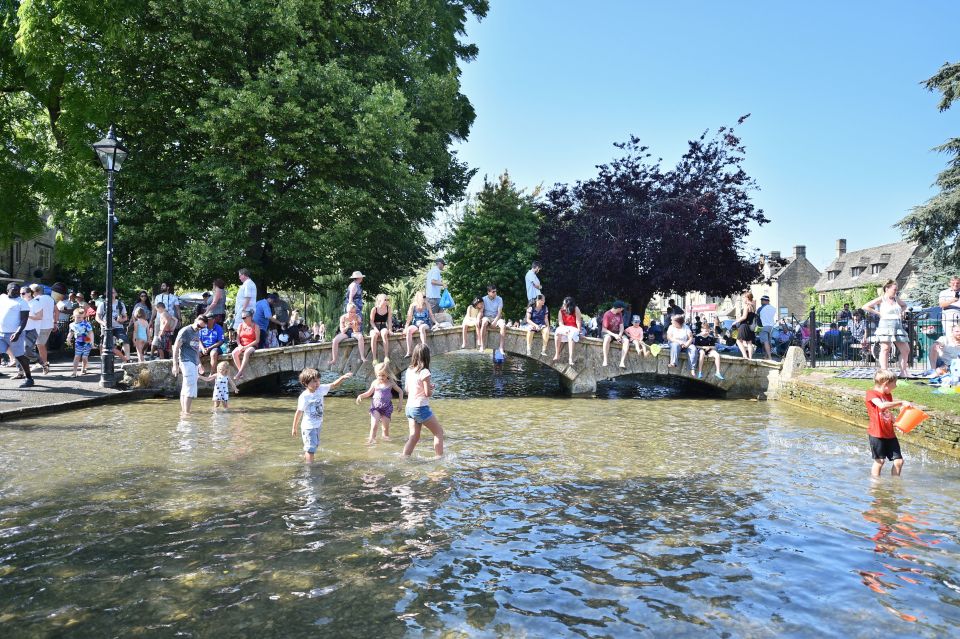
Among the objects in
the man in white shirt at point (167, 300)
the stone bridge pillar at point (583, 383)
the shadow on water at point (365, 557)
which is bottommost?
the shadow on water at point (365, 557)

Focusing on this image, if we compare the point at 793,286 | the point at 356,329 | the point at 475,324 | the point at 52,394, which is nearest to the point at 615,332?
the point at 475,324

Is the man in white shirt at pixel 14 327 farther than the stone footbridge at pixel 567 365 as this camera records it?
No

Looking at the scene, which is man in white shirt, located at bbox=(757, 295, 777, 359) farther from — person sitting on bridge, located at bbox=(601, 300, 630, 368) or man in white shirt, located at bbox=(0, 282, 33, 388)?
man in white shirt, located at bbox=(0, 282, 33, 388)

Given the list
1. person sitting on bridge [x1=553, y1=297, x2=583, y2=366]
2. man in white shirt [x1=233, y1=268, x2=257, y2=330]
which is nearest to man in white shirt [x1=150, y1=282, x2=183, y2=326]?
man in white shirt [x1=233, y1=268, x2=257, y2=330]

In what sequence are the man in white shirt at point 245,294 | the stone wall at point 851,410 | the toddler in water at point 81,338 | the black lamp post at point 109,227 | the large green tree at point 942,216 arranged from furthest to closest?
the large green tree at point 942,216 < the toddler in water at point 81,338 < the man in white shirt at point 245,294 < the black lamp post at point 109,227 < the stone wall at point 851,410

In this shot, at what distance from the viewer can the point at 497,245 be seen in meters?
33.5

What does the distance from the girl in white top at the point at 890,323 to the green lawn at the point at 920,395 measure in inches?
24.4

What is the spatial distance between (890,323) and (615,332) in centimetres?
652

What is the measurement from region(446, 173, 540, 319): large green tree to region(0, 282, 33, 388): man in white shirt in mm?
20066

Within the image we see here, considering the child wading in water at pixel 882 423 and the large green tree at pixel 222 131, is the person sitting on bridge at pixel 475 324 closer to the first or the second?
the large green tree at pixel 222 131

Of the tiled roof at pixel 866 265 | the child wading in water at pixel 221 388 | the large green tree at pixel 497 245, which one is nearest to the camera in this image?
the child wading in water at pixel 221 388

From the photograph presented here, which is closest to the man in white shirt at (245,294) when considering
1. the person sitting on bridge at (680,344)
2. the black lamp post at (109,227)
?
the black lamp post at (109,227)

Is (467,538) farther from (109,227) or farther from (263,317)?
(263,317)

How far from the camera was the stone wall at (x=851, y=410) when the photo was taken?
10.2 meters
